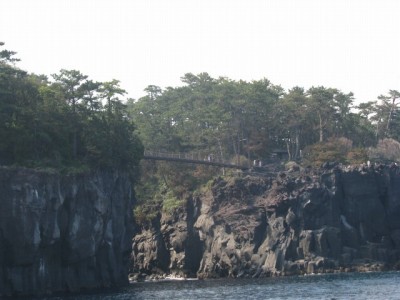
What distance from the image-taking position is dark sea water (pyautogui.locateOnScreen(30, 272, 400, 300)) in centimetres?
6694

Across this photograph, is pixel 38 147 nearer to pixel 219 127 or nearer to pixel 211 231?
pixel 211 231

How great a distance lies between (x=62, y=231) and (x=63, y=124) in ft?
35.6

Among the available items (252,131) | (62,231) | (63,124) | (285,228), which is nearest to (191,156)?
(252,131)

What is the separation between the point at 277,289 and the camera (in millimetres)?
73250

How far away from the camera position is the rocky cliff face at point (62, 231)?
71250mm

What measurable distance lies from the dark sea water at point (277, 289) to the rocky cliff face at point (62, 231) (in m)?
3.23

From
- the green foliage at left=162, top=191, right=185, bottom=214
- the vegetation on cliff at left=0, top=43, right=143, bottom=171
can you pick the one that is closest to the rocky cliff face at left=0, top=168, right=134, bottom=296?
the vegetation on cliff at left=0, top=43, right=143, bottom=171

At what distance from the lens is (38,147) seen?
3140 inches

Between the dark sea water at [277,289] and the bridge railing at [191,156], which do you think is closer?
the dark sea water at [277,289]

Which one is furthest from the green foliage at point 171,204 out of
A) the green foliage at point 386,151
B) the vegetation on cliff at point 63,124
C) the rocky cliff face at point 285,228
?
the green foliage at point 386,151

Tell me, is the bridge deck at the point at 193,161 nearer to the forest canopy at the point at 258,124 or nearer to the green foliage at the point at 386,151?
the forest canopy at the point at 258,124

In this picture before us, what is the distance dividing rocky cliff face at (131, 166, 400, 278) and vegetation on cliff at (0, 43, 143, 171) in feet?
36.9

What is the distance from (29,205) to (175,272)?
28.1 meters

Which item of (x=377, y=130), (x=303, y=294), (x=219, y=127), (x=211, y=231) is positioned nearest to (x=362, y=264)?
(x=211, y=231)
